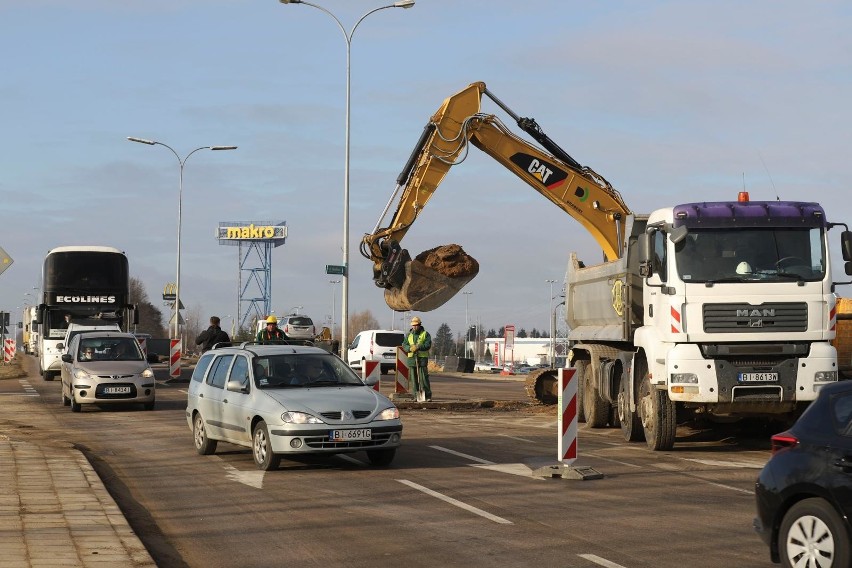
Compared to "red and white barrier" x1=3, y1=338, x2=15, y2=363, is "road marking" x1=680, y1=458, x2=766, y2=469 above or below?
below

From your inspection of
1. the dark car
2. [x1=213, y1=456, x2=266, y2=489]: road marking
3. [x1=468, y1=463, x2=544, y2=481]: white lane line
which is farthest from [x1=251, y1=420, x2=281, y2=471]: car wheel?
the dark car

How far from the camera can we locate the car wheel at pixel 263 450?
14734 millimetres

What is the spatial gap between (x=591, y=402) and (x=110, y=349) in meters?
11.5

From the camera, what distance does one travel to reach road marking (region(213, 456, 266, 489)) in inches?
544

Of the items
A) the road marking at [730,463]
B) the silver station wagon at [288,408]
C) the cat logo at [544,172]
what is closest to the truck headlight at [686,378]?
the road marking at [730,463]

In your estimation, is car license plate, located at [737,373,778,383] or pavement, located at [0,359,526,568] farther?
car license plate, located at [737,373,778,383]

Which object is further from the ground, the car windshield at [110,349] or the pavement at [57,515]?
the car windshield at [110,349]

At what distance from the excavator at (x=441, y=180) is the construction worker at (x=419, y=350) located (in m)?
1.29

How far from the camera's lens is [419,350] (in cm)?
2689

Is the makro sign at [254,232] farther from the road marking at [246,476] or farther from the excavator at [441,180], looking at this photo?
the road marking at [246,476]

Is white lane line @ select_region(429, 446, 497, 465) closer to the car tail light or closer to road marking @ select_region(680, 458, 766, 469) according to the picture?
road marking @ select_region(680, 458, 766, 469)

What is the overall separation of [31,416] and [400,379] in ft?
27.6

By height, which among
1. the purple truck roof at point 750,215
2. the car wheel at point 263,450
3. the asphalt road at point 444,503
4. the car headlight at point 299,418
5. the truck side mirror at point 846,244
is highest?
the purple truck roof at point 750,215

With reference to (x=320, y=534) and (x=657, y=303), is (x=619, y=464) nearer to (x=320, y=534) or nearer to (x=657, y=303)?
(x=657, y=303)
